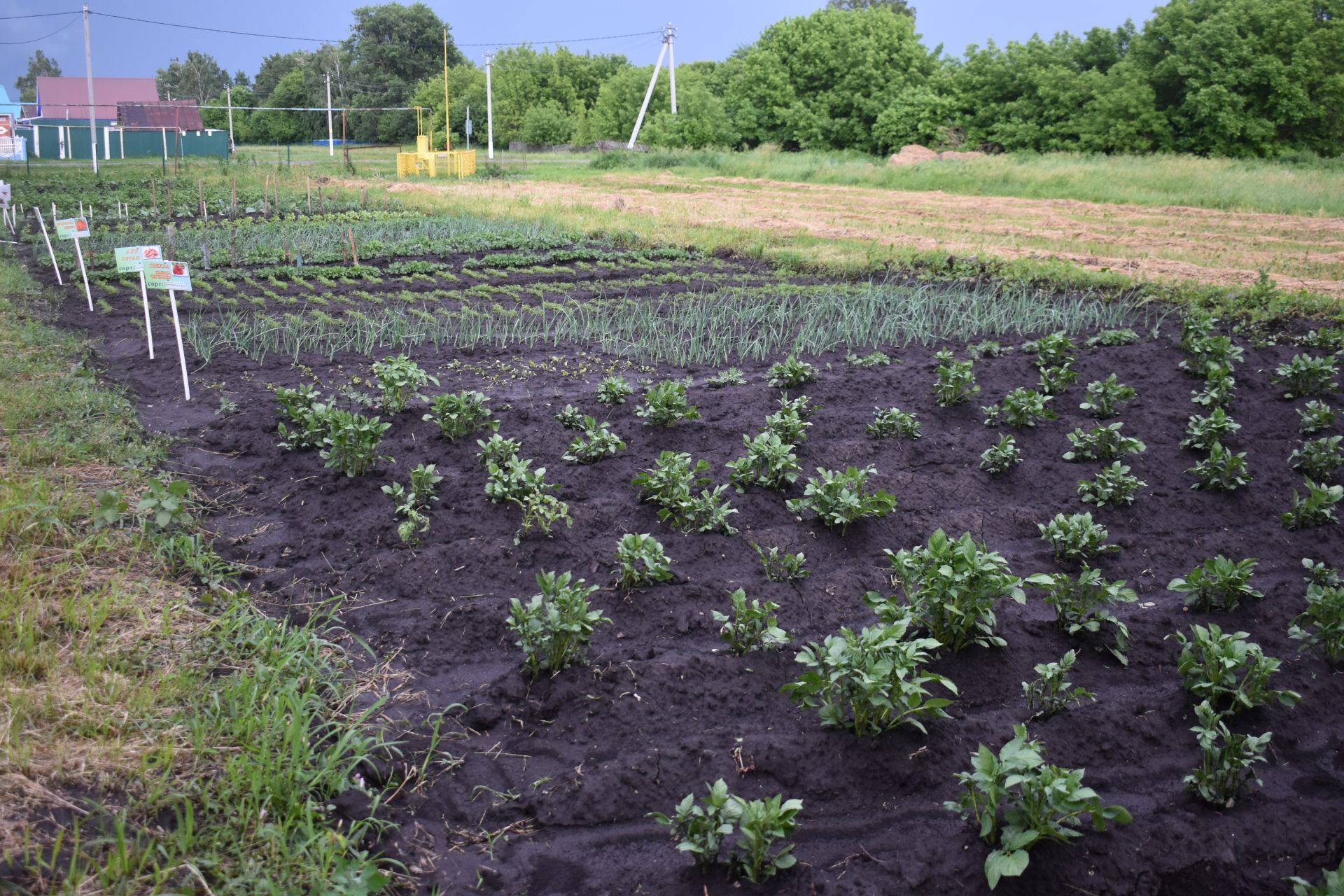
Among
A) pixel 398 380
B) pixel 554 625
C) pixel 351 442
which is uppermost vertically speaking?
pixel 398 380

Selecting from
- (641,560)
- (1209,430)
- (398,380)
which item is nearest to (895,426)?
(1209,430)

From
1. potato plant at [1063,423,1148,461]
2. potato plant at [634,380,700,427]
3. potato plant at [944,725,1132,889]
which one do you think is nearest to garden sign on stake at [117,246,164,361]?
potato plant at [634,380,700,427]

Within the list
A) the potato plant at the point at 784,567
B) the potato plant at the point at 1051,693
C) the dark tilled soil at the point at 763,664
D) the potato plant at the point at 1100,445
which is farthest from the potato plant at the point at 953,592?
the potato plant at the point at 1100,445

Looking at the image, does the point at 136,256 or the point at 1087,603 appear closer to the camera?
the point at 1087,603

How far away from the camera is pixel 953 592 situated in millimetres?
3418

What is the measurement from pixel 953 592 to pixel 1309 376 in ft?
15.6

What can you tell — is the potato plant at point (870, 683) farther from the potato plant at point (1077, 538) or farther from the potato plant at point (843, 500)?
the potato plant at point (1077, 538)

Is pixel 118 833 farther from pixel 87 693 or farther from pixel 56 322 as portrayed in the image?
pixel 56 322

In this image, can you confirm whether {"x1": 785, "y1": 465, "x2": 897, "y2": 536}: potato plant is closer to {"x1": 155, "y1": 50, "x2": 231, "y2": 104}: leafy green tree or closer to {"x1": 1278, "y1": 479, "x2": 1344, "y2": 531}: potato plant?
{"x1": 1278, "y1": 479, "x2": 1344, "y2": 531}: potato plant

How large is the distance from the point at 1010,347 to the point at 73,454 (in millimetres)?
6570

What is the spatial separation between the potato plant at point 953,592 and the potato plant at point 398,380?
11.0 ft

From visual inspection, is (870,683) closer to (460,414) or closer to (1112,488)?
(1112,488)

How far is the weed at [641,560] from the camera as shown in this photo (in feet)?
12.7

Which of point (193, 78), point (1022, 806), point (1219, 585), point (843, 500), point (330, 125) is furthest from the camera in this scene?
point (193, 78)
